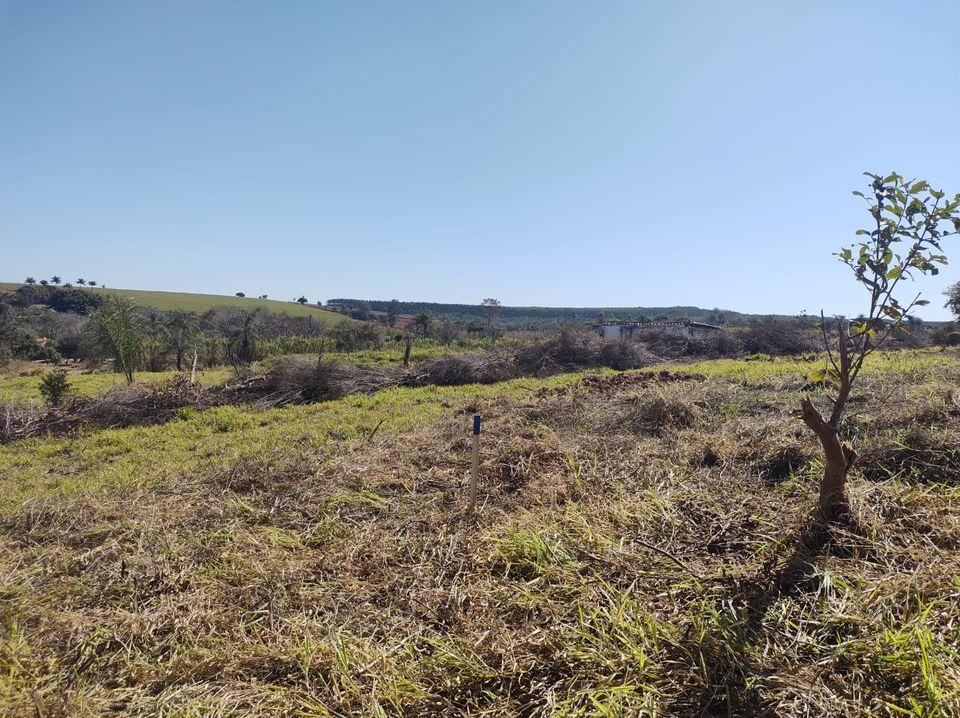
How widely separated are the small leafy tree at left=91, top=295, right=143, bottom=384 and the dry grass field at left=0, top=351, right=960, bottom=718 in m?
7.71

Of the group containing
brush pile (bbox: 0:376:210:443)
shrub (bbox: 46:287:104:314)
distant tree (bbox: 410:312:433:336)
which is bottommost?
brush pile (bbox: 0:376:210:443)

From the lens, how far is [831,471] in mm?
2707

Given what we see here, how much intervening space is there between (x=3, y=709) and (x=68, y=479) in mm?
4695

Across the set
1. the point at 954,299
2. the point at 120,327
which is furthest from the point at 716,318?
the point at 120,327

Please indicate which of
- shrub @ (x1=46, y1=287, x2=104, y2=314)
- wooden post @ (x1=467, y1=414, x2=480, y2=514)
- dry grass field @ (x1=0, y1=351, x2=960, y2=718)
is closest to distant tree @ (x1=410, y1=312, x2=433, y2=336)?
dry grass field @ (x1=0, y1=351, x2=960, y2=718)

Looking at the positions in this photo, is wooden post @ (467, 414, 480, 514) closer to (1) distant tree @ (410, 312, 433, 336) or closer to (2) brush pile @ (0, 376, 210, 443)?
(2) brush pile @ (0, 376, 210, 443)

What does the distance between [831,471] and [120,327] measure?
570 inches

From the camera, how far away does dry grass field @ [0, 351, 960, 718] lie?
1912 millimetres

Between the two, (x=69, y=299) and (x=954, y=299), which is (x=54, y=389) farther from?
(x=69, y=299)

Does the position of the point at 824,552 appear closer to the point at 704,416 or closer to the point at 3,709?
the point at 704,416

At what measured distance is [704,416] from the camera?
5.86 meters

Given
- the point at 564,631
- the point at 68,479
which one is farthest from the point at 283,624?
the point at 68,479

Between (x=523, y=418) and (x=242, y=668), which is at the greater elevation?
(x=523, y=418)

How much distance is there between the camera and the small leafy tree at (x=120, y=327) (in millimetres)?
11445
